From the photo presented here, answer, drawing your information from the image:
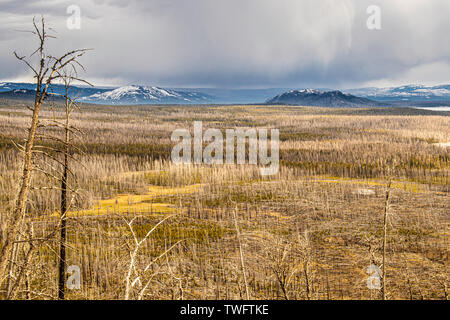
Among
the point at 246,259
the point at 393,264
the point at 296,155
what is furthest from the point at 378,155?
the point at 246,259

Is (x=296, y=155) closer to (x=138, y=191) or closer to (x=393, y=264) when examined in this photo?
(x=138, y=191)
